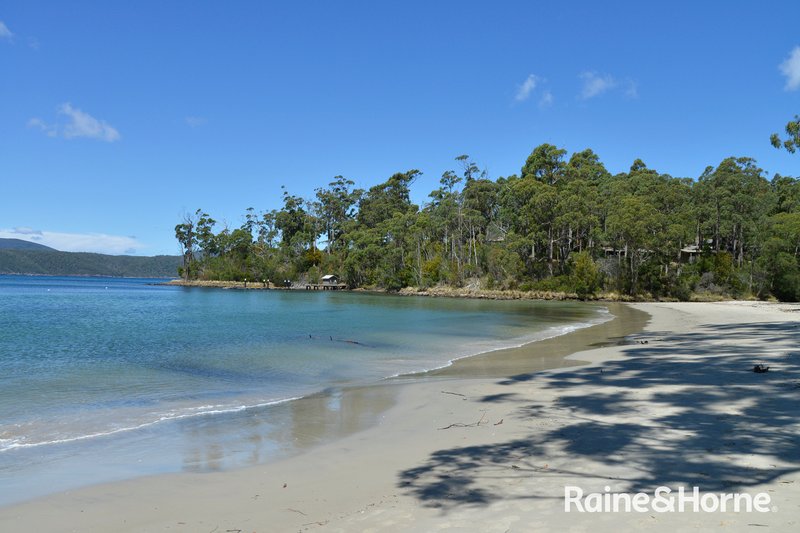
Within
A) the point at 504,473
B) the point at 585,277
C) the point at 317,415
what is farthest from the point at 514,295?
the point at 504,473

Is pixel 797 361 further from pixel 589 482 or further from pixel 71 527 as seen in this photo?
pixel 71 527

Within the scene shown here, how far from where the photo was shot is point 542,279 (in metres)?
63.9

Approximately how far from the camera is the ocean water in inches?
265

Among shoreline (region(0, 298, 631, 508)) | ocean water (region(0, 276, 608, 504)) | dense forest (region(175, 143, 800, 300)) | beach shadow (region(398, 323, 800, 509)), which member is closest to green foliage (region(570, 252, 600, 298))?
dense forest (region(175, 143, 800, 300))

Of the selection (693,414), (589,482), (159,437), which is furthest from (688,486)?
(159,437)

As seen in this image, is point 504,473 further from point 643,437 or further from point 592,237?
point 592,237

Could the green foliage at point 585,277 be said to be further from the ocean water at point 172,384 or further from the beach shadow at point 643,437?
the beach shadow at point 643,437

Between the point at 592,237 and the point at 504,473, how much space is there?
203 ft

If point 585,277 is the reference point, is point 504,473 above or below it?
below

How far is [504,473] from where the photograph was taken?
5199 mm

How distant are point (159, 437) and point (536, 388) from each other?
666 cm

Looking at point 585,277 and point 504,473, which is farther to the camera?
point 585,277

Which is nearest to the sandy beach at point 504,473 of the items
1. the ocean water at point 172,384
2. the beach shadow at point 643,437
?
the beach shadow at point 643,437

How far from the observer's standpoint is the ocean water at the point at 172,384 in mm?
6738
